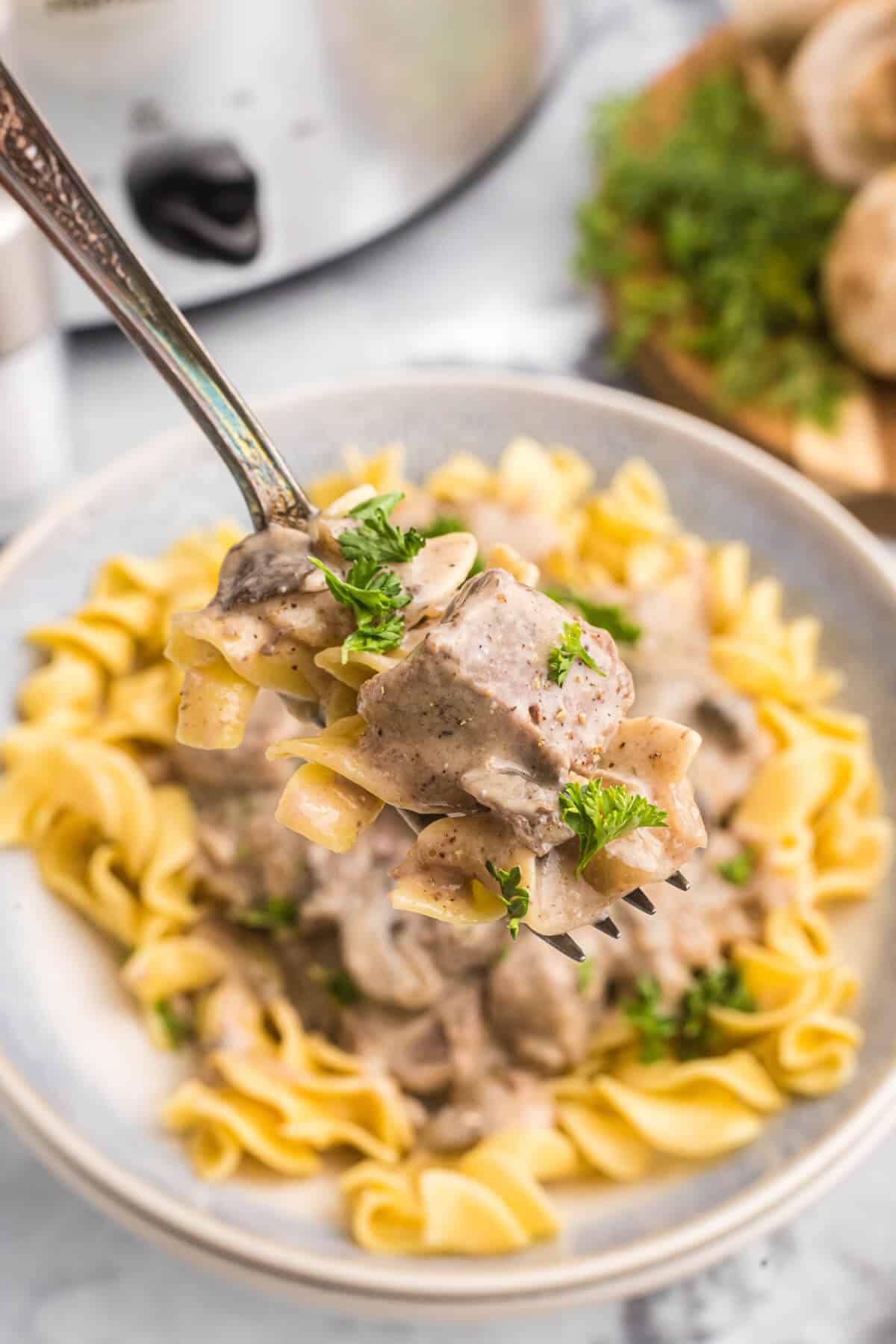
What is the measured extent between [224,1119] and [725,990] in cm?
117

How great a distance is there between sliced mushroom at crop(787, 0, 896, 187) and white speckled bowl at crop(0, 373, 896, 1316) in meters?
1.44

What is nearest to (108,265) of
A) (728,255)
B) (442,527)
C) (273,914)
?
(442,527)

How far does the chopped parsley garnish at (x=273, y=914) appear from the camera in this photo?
3117 mm

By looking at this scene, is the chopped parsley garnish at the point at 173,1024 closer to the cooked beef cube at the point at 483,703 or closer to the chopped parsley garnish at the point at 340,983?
the chopped parsley garnish at the point at 340,983

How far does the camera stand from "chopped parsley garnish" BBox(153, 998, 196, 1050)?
3.05m

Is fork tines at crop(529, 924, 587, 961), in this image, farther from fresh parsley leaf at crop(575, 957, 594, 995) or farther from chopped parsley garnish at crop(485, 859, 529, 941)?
fresh parsley leaf at crop(575, 957, 594, 995)

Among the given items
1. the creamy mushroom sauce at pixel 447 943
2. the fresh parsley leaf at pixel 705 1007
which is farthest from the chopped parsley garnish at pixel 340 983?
the fresh parsley leaf at pixel 705 1007

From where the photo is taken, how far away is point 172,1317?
285 cm

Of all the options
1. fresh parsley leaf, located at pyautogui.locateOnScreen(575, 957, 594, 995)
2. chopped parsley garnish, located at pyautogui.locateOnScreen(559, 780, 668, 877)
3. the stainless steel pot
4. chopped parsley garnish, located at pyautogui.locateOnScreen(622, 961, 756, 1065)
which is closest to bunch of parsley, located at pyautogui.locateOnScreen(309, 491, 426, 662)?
chopped parsley garnish, located at pyautogui.locateOnScreen(559, 780, 668, 877)

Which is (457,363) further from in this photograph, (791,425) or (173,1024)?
(173,1024)

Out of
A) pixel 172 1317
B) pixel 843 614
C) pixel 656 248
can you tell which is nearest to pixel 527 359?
pixel 656 248

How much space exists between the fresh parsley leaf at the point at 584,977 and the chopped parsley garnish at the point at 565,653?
1107mm

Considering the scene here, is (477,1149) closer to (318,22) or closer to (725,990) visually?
(725,990)

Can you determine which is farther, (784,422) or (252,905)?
(784,422)
